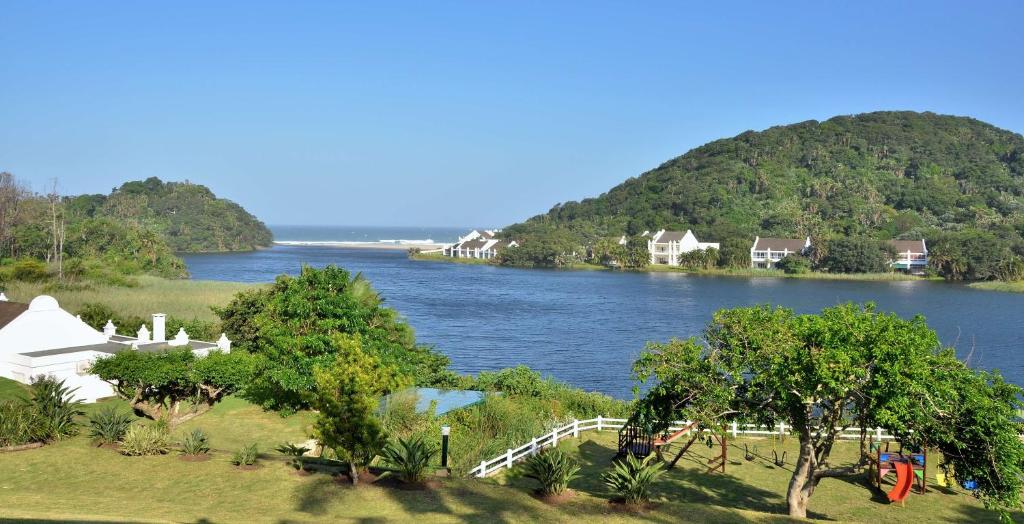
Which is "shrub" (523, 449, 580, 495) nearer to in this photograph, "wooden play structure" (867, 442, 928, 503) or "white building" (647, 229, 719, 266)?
"wooden play structure" (867, 442, 928, 503)

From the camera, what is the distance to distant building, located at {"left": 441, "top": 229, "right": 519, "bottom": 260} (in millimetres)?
157200

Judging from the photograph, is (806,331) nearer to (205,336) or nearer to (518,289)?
(205,336)

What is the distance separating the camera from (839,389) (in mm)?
13586

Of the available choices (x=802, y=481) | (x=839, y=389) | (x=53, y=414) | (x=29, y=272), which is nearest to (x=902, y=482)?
(x=802, y=481)

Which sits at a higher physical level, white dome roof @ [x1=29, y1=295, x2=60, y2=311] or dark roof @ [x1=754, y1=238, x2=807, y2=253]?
dark roof @ [x1=754, y1=238, x2=807, y2=253]

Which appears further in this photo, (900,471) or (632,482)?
(900,471)

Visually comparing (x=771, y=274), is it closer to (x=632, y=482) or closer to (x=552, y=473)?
(x=632, y=482)

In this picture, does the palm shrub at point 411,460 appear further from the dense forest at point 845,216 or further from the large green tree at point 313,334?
the dense forest at point 845,216

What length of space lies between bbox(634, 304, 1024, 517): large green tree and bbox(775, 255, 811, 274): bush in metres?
112

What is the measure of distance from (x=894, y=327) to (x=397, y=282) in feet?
300

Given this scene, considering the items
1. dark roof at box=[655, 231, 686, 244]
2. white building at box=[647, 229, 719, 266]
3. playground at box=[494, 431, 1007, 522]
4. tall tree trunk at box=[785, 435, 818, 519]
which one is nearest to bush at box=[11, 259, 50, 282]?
playground at box=[494, 431, 1007, 522]

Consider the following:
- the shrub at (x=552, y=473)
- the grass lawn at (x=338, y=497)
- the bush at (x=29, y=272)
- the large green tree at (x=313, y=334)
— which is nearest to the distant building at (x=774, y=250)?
the bush at (x=29, y=272)

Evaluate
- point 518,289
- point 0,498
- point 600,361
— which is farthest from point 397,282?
point 0,498

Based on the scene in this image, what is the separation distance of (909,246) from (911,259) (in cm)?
422
